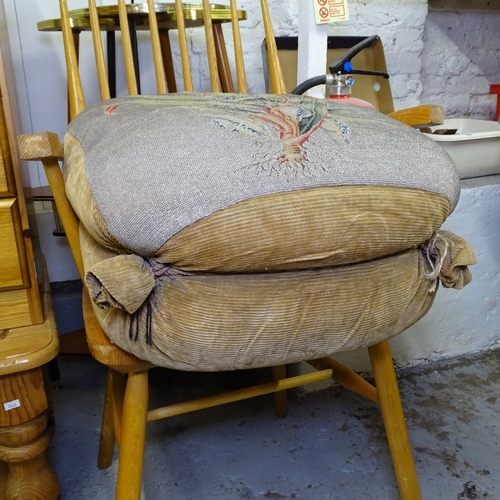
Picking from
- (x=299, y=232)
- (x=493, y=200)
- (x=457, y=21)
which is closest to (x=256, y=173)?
(x=299, y=232)

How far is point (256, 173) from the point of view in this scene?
47 centimetres

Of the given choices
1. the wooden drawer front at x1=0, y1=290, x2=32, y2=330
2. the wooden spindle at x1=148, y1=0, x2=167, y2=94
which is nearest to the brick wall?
the wooden spindle at x1=148, y1=0, x2=167, y2=94

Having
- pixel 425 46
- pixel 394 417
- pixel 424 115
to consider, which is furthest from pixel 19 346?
pixel 425 46

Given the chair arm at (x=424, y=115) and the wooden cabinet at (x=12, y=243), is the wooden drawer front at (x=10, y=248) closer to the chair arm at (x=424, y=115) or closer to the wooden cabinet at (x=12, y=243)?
the wooden cabinet at (x=12, y=243)

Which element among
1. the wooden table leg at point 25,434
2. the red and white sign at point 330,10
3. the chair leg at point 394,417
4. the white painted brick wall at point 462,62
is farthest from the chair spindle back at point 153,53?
the white painted brick wall at point 462,62

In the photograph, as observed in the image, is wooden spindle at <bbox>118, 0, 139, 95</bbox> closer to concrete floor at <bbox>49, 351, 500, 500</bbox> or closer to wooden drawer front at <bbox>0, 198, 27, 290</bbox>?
wooden drawer front at <bbox>0, 198, 27, 290</bbox>

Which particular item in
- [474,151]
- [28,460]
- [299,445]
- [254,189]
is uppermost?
[254,189]

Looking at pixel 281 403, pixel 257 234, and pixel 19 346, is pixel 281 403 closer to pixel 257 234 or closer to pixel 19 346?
pixel 19 346

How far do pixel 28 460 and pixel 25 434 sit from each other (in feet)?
0.15

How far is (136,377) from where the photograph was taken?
0.59m

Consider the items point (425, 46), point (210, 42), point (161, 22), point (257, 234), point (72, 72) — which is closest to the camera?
point (257, 234)

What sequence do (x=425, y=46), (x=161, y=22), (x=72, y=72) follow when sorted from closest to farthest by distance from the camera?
(x=72, y=72) < (x=161, y=22) < (x=425, y=46)

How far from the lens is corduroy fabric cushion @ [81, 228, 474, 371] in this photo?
18.8 inches

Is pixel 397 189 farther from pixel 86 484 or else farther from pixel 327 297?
pixel 86 484
